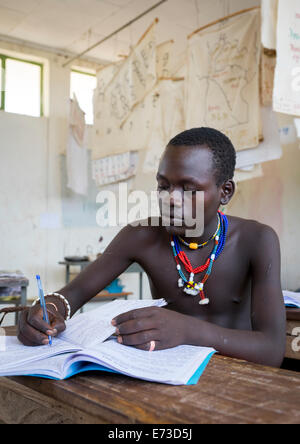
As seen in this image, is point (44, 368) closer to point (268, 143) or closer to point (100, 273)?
point (100, 273)

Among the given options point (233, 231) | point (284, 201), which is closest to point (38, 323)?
point (233, 231)

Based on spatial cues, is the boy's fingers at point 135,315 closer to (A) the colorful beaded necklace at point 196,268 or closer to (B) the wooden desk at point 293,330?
(A) the colorful beaded necklace at point 196,268

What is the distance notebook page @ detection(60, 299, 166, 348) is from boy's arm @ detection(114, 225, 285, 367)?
0.05 meters

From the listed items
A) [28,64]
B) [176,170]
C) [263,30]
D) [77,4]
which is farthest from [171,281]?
[28,64]

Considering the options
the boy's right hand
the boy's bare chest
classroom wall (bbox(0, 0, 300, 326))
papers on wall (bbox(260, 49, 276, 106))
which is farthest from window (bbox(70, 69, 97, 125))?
the boy's right hand

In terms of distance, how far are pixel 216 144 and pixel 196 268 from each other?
337mm

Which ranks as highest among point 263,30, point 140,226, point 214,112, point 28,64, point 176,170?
point 28,64

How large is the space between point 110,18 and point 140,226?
3.77 metres

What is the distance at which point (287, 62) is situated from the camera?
6.63ft

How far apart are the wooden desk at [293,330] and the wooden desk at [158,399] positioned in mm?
917

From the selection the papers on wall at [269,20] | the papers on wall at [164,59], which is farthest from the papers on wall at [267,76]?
the papers on wall at [164,59]

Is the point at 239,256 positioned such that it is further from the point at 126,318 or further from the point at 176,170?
the point at 126,318

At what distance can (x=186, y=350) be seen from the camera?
806mm

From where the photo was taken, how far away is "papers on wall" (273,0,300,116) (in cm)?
200
